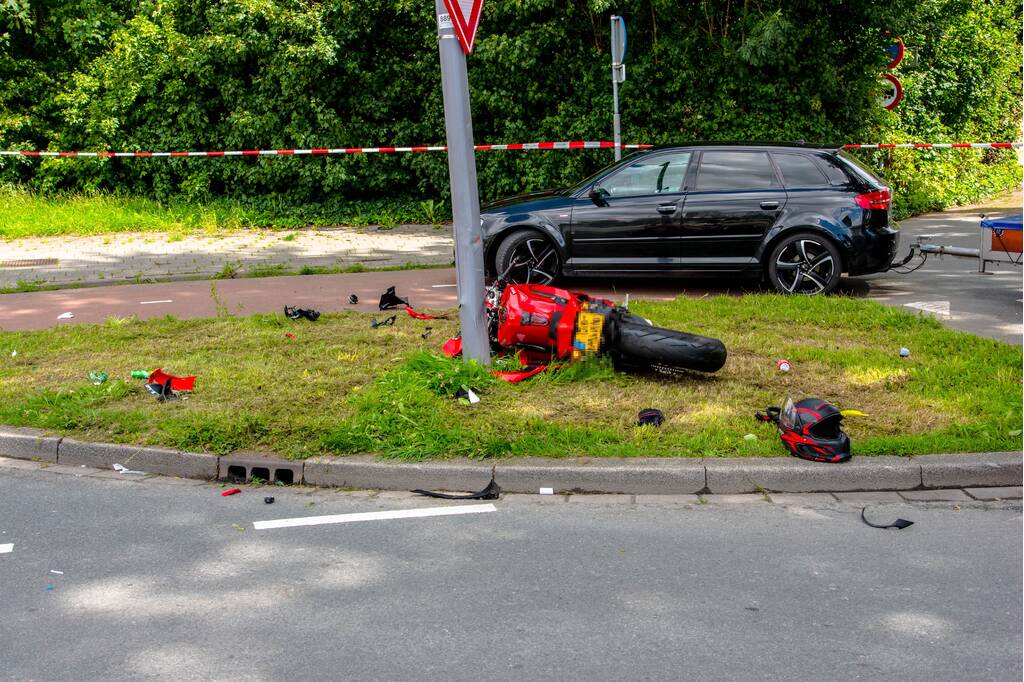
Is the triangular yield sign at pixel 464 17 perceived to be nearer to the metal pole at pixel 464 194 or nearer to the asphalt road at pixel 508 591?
the metal pole at pixel 464 194

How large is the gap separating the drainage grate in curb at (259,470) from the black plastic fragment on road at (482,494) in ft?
2.43

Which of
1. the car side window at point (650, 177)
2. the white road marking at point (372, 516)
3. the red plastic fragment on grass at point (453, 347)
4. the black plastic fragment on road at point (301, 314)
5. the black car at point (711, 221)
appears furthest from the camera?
the car side window at point (650, 177)

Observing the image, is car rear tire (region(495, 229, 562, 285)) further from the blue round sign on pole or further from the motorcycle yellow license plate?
the blue round sign on pole

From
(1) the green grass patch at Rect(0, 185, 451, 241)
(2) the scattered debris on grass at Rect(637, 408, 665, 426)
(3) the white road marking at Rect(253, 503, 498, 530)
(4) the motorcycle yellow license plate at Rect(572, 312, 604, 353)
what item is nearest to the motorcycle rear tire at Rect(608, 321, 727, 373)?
(4) the motorcycle yellow license plate at Rect(572, 312, 604, 353)

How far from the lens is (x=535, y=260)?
37.7 feet

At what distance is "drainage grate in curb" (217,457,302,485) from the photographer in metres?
6.05

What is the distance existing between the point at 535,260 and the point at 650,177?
1.48 m

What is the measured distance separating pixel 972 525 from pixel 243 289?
8.75 metres

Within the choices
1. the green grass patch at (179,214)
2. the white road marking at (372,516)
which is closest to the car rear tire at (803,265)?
the white road marking at (372,516)

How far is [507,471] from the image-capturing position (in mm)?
5820

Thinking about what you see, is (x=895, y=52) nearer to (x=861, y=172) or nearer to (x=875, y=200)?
(x=861, y=172)

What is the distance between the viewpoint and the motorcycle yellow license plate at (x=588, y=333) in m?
7.48

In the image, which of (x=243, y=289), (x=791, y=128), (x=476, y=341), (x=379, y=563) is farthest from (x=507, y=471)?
(x=791, y=128)

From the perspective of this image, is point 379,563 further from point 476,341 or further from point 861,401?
point 861,401
